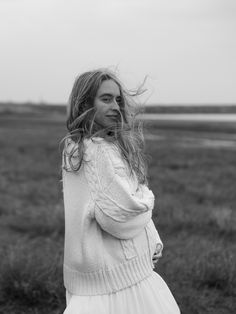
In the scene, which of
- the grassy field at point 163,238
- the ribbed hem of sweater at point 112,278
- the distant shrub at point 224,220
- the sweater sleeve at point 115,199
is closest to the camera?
the sweater sleeve at point 115,199

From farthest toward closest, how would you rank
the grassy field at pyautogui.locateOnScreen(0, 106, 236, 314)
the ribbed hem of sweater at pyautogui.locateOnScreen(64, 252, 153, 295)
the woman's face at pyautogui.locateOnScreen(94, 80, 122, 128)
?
the grassy field at pyautogui.locateOnScreen(0, 106, 236, 314) → the woman's face at pyautogui.locateOnScreen(94, 80, 122, 128) → the ribbed hem of sweater at pyautogui.locateOnScreen(64, 252, 153, 295)

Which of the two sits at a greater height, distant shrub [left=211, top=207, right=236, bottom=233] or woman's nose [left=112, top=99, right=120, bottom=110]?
woman's nose [left=112, top=99, right=120, bottom=110]

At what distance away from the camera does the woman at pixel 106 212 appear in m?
2.33

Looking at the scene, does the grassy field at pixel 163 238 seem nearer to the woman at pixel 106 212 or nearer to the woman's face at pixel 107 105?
the woman at pixel 106 212

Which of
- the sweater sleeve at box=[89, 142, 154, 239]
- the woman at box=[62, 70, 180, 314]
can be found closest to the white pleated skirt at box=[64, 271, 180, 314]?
the woman at box=[62, 70, 180, 314]

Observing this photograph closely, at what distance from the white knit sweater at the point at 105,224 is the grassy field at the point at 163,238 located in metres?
1.70

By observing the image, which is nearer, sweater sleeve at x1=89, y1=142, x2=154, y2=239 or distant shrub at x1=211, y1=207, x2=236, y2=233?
sweater sleeve at x1=89, y1=142, x2=154, y2=239

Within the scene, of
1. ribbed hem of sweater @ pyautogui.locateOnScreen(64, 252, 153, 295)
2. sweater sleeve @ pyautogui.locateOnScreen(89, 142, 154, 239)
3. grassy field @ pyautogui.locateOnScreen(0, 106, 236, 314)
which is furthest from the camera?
grassy field @ pyautogui.locateOnScreen(0, 106, 236, 314)

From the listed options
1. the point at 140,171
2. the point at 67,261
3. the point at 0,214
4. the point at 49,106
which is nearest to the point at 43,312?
the point at 67,261

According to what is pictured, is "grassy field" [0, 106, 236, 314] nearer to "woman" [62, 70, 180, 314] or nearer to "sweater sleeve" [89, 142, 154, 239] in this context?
"woman" [62, 70, 180, 314]

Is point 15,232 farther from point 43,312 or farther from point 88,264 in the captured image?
point 88,264

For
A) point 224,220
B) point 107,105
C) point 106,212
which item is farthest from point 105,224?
point 224,220

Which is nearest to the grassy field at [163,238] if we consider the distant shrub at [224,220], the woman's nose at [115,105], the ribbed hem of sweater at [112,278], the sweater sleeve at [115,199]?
the distant shrub at [224,220]

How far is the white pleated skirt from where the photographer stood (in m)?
2.39
